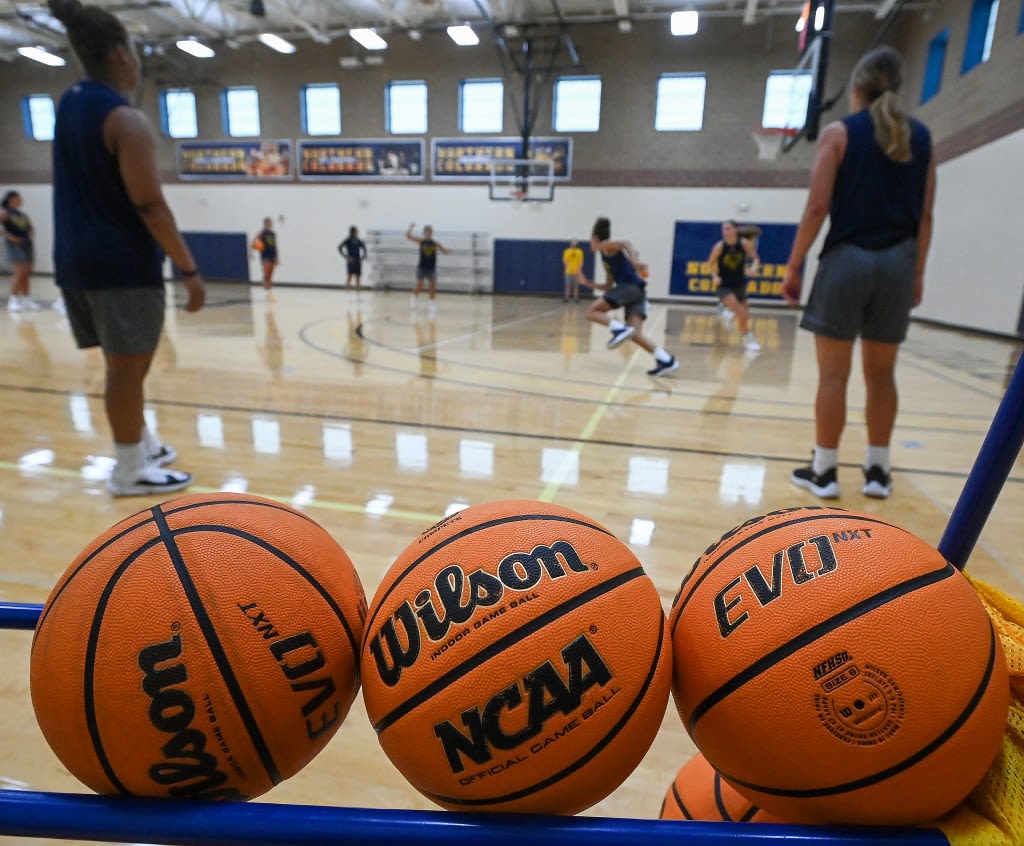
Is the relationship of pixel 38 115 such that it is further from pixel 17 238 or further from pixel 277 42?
pixel 17 238

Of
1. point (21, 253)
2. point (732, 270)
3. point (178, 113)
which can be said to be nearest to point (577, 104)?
point (732, 270)

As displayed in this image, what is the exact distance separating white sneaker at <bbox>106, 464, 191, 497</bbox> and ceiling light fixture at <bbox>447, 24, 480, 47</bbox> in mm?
14669

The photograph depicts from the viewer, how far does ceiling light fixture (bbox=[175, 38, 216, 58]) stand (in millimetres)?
16409

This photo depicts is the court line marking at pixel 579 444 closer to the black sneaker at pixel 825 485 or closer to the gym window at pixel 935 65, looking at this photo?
the black sneaker at pixel 825 485

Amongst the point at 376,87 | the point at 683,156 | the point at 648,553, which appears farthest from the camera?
the point at 376,87

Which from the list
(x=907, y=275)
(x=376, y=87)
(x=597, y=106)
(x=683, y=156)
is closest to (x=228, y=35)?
(x=376, y=87)

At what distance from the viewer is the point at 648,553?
2.32 m

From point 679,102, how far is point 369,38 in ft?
24.4

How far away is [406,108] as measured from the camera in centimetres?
1717

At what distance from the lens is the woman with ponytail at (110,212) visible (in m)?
2.34

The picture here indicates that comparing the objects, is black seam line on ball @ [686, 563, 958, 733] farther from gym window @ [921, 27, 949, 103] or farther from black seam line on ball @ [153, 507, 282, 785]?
gym window @ [921, 27, 949, 103]

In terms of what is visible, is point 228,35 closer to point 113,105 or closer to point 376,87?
point 376,87

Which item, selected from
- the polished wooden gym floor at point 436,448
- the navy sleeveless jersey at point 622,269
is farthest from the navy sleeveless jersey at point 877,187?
the navy sleeveless jersey at point 622,269

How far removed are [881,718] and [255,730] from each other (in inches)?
30.2
